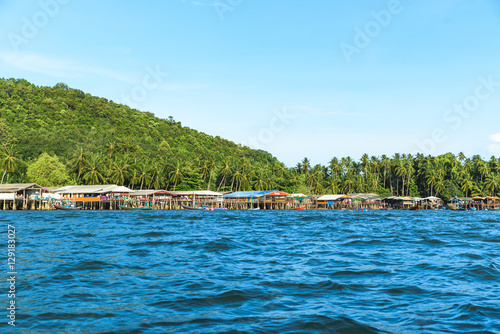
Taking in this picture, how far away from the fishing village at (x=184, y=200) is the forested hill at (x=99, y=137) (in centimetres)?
1070

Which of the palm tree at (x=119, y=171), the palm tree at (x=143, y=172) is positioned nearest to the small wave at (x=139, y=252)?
the palm tree at (x=119, y=171)

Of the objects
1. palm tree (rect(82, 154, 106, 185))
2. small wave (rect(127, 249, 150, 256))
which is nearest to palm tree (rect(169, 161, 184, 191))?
palm tree (rect(82, 154, 106, 185))

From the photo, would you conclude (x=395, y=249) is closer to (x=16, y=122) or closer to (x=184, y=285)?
(x=184, y=285)

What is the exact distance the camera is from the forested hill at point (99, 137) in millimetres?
102750

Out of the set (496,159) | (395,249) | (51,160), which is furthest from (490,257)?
(496,159)

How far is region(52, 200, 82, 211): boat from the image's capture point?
78.1 m

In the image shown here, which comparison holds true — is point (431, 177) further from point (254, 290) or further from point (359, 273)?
point (254, 290)

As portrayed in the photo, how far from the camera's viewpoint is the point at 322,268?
597 inches

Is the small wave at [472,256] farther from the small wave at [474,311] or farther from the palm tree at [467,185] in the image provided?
the palm tree at [467,185]

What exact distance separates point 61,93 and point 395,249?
13925cm

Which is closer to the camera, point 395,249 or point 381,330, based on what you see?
point 381,330

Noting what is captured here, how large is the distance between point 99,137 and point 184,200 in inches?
1457

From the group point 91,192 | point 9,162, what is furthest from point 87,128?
point 91,192

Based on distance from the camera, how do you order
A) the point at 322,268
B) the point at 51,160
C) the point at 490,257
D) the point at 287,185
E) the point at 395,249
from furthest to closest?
1. the point at 287,185
2. the point at 51,160
3. the point at 395,249
4. the point at 490,257
5. the point at 322,268
